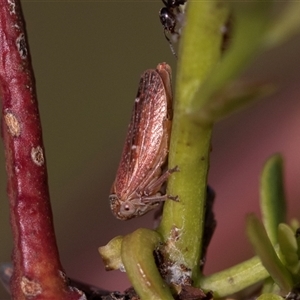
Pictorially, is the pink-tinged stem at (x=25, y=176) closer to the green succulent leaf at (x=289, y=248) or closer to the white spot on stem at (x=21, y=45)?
the white spot on stem at (x=21, y=45)

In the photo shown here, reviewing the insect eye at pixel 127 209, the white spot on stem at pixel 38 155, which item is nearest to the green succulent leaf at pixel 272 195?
the white spot on stem at pixel 38 155

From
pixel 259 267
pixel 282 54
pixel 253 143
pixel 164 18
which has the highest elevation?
pixel 282 54

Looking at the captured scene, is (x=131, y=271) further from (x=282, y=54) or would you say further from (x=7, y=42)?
(x=282, y=54)

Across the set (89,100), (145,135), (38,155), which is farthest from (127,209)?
(89,100)

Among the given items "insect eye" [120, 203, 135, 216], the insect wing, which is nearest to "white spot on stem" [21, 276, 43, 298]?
the insect wing

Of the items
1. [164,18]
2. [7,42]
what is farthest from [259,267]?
[164,18]
